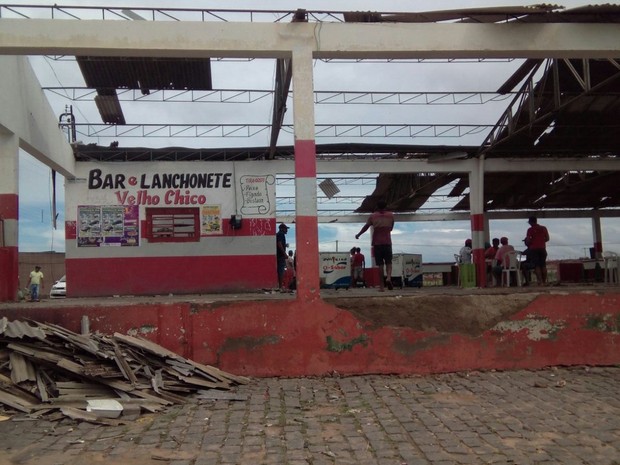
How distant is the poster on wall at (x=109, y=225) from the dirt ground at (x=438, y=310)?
381 inches

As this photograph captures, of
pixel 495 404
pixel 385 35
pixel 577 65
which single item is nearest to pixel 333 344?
pixel 495 404

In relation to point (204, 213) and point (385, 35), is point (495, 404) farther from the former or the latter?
point (204, 213)

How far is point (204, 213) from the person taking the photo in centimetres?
1516

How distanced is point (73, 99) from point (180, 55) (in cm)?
644

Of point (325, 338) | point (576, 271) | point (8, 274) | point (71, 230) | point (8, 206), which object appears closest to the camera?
point (325, 338)

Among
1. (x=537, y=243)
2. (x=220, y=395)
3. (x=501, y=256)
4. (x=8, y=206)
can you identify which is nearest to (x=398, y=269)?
(x=501, y=256)

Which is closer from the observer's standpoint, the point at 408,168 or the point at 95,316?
the point at 95,316

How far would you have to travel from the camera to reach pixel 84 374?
5.17 meters

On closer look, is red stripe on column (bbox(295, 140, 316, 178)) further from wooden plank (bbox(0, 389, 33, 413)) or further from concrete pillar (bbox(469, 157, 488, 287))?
concrete pillar (bbox(469, 157, 488, 287))

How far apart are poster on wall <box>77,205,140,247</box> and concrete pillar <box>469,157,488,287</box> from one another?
9.61 metres

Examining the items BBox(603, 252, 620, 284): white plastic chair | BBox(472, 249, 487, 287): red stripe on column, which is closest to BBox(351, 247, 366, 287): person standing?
BBox(472, 249, 487, 287): red stripe on column

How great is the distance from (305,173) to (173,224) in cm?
890

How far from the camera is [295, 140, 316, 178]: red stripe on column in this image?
23.0 feet

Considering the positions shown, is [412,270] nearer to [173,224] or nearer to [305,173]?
[173,224]
